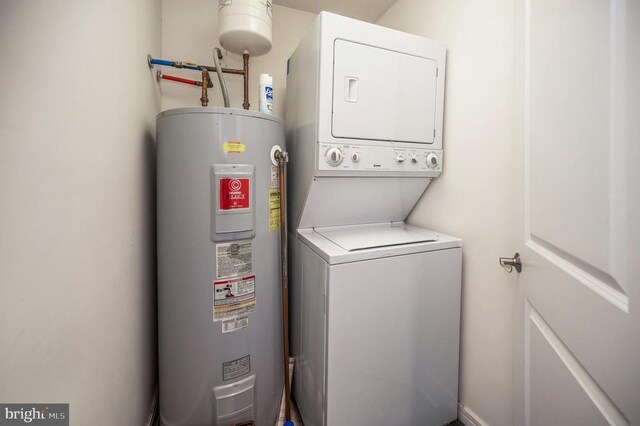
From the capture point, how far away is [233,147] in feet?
4.28

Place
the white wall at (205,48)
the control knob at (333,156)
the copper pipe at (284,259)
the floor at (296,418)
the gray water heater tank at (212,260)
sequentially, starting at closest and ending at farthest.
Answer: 1. the gray water heater tank at (212,260)
2. the control knob at (333,156)
3. the copper pipe at (284,259)
4. the floor at (296,418)
5. the white wall at (205,48)

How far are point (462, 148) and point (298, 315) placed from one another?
1374mm

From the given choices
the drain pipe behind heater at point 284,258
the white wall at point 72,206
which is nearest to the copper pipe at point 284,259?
the drain pipe behind heater at point 284,258

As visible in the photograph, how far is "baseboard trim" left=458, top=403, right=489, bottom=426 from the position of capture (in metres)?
1.50

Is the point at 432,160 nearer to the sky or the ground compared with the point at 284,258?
nearer to the sky

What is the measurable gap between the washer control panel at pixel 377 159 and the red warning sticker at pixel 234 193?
1.27ft

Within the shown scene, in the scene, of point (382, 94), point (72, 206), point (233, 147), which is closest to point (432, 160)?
point (382, 94)

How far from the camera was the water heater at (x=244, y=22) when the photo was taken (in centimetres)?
159

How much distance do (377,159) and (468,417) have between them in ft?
5.07

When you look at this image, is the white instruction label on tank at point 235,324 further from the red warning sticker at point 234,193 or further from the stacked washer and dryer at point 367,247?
the red warning sticker at point 234,193

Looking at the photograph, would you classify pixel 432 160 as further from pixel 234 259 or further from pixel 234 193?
pixel 234 259

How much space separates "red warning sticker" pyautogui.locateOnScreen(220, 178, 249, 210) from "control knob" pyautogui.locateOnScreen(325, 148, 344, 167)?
42 cm

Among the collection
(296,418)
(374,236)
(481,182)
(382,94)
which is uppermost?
(382,94)

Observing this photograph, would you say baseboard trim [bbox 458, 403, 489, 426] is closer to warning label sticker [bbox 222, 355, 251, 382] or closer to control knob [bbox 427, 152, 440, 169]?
warning label sticker [bbox 222, 355, 251, 382]
